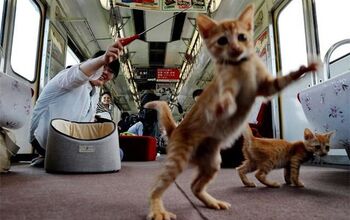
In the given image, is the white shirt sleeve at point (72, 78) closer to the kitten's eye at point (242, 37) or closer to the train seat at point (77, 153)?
the train seat at point (77, 153)

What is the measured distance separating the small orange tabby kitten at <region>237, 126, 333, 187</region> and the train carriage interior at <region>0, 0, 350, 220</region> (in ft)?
0.27

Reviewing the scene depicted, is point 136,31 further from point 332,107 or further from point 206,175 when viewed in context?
point 206,175

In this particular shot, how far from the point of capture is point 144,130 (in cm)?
544

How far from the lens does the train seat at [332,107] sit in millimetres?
1727

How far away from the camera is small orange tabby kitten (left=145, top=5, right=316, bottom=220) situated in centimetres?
64

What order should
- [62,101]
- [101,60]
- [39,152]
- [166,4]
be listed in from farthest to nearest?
[166,4]
[39,152]
[62,101]
[101,60]

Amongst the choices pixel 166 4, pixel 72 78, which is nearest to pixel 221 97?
pixel 72 78

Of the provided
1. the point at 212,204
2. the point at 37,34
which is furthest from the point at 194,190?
the point at 37,34

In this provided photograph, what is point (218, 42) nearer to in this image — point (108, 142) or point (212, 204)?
point (212, 204)

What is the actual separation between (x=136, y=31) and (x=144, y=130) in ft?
6.89

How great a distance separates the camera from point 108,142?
6.84 feet

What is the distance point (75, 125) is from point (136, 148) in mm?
1932

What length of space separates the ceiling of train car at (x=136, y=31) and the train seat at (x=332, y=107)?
2783mm

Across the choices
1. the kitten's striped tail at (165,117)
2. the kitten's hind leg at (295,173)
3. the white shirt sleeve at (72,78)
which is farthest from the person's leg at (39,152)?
the kitten's hind leg at (295,173)
